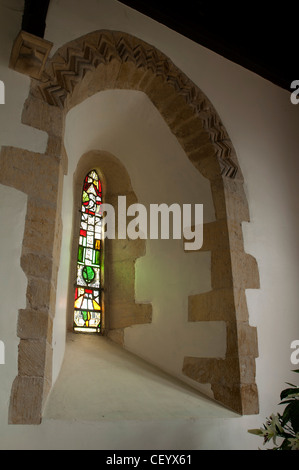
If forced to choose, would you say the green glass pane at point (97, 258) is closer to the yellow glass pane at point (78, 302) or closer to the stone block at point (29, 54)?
the yellow glass pane at point (78, 302)

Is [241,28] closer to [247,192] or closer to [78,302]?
[247,192]

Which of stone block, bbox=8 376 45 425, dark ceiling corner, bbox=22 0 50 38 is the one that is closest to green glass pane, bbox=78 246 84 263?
stone block, bbox=8 376 45 425

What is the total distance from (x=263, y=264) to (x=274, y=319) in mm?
402

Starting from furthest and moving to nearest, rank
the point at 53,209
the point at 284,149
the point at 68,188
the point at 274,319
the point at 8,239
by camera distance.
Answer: the point at 284,149, the point at 274,319, the point at 68,188, the point at 53,209, the point at 8,239

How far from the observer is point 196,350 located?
279cm

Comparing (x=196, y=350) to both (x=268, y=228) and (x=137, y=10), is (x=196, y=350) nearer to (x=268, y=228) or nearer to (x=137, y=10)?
(x=268, y=228)

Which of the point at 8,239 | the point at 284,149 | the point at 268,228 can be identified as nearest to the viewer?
the point at 8,239

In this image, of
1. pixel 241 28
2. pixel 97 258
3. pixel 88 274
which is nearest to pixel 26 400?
pixel 88 274

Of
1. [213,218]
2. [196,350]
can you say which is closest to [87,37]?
[213,218]

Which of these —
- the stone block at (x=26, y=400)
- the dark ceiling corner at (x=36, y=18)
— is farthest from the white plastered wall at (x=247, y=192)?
the dark ceiling corner at (x=36, y=18)

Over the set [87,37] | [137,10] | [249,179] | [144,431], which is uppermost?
[137,10]

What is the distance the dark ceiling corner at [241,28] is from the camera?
316 centimetres

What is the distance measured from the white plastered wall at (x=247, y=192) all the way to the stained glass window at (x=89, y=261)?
1168mm

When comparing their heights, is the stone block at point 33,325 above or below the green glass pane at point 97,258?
below
